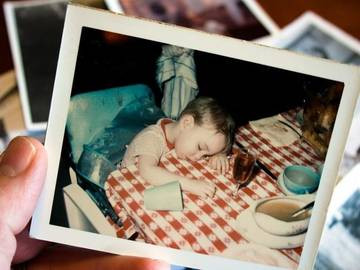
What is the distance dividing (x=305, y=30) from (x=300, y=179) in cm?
47

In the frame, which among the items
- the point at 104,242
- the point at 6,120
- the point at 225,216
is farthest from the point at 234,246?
the point at 6,120

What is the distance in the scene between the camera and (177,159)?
1.84 ft

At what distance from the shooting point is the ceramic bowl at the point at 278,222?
57 cm

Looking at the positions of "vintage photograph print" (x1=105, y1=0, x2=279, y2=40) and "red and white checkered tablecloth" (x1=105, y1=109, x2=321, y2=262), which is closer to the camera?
"red and white checkered tablecloth" (x1=105, y1=109, x2=321, y2=262)

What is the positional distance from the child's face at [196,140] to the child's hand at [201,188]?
0.03m

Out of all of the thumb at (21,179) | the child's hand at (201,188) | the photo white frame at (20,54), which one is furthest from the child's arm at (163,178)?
the photo white frame at (20,54)

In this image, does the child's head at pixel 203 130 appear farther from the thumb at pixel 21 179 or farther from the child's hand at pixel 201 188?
the thumb at pixel 21 179

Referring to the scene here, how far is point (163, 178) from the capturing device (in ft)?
1.83

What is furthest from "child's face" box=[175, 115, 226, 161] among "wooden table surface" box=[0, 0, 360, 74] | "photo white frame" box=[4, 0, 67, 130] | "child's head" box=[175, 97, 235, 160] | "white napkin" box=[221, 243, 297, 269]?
"wooden table surface" box=[0, 0, 360, 74]

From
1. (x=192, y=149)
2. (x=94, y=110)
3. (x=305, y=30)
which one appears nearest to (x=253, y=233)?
(x=192, y=149)

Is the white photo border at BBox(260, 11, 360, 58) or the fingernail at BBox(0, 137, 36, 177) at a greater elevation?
the white photo border at BBox(260, 11, 360, 58)

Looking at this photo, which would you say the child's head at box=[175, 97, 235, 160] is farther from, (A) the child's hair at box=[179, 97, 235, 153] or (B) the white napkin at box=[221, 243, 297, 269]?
(B) the white napkin at box=[221, 243, 297, 269]

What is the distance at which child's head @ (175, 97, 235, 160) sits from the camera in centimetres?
55

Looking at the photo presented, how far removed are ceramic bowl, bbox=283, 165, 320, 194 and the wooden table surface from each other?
0.47 metres
